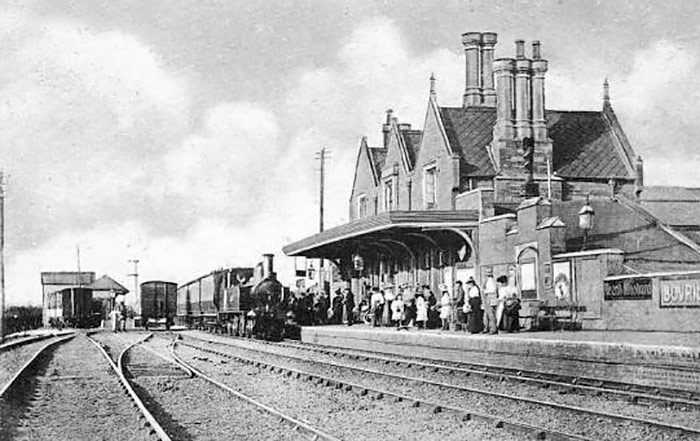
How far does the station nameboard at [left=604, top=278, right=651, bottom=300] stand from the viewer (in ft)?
65.2

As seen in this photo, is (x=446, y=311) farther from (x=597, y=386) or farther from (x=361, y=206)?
(x=361, y=206)

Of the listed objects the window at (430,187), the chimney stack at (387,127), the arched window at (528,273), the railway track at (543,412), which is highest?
the chimney stack at (387,127)

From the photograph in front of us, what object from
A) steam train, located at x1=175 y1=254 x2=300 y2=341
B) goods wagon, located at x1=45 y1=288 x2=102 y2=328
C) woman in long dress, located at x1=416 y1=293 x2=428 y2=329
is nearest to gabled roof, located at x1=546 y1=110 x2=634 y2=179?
woman in long dress, located at x1=416 y1=293 x2=428 y2=329

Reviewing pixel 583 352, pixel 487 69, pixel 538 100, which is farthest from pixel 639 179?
pixel 583 352

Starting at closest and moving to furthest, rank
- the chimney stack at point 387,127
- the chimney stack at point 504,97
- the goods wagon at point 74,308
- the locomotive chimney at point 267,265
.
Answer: the chimney stack at point 504,97 < the locomotive chimney at point 267,265 < the chimney stack at point 387,127 < the goods wagon at point 74,308

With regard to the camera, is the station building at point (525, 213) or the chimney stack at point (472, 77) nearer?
the station building at point (525, 213)

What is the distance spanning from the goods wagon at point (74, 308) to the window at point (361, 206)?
21.2 m

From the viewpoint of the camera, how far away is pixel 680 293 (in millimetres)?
18672

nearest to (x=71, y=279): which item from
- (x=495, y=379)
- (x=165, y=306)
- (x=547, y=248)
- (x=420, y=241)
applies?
(x=165, y=306)

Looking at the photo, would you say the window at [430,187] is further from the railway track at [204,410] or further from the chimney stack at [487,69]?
the railway track at [204,410]

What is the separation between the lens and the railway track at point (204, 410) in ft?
35.2

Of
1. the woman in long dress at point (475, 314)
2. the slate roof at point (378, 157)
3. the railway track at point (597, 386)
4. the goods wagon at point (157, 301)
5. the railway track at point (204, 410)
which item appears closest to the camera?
the railway track at point (204, 410)

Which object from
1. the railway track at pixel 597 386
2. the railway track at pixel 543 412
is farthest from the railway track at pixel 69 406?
the railway track at pixel 597 386

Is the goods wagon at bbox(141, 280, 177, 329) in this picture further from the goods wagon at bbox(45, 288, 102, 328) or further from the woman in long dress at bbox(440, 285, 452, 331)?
the woman in long dress at bbox(440, 285, 452, 331)
